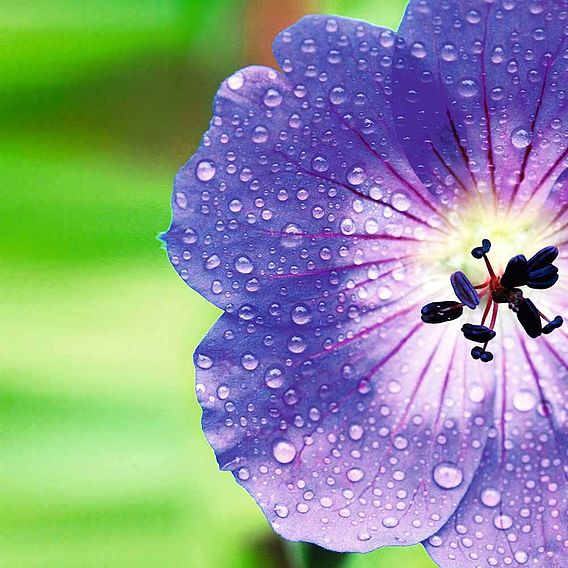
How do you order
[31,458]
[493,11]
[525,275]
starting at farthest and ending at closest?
1. [31,458]
2. [525,275]
3. [493,11]

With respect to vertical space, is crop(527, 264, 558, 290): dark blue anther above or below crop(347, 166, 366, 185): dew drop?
below

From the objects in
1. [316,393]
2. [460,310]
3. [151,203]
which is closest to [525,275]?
[460,310]

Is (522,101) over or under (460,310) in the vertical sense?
over

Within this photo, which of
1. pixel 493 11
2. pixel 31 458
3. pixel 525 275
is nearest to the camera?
pixel 493 11

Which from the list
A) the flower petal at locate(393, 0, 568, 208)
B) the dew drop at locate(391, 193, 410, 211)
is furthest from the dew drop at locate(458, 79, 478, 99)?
the dew drop at locate(391, 193, 410, 211)

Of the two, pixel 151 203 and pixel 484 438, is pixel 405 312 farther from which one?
pixel 151 203

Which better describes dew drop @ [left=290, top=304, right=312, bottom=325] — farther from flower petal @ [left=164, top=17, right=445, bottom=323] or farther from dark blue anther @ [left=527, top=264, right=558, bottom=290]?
dark blue anther @ [left=527, top=264, right=558, bottom=290]

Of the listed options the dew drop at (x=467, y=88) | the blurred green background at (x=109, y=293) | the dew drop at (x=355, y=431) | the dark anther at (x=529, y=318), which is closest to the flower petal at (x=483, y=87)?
the dew drop at (x=467, y=88)
